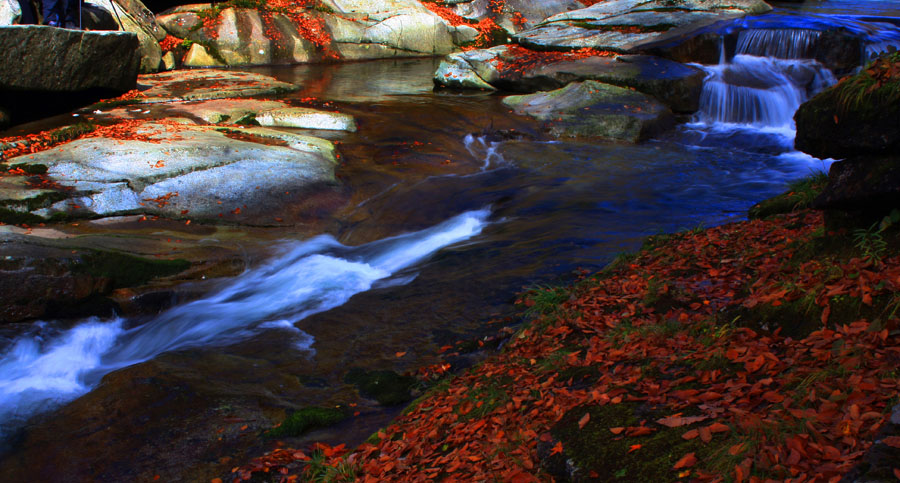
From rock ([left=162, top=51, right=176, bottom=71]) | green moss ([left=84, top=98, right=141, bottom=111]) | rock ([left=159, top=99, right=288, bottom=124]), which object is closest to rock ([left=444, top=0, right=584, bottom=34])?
rock ([left=162, top=51, right=176, bottom=71])

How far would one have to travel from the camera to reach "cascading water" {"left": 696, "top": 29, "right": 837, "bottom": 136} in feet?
51.7

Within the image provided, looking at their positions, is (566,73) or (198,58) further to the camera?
(198,58)

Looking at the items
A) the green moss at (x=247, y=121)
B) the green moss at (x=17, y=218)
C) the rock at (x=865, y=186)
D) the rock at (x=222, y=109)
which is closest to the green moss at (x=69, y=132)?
the rock at (x=222, y=109)

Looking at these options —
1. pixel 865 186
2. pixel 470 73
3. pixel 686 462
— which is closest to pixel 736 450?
pixel 686 462

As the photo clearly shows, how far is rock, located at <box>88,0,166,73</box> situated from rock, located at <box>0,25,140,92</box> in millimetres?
5598

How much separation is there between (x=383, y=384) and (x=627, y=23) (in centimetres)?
1759

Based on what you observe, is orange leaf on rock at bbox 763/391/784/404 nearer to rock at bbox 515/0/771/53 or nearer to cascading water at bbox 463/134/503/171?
cascading water at bbox 463/134/503/171

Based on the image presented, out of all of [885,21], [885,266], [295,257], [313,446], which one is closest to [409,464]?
[313,446]

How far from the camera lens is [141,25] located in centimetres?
2114

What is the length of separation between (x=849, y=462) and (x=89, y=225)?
30.6 ft

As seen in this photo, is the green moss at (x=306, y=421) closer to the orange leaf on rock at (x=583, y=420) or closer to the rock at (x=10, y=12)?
the orange leaf on rock at (x=583, y=420)

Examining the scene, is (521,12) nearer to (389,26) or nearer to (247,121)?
(389,26)

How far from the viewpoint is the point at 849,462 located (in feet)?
8.16

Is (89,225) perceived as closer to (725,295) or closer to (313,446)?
(313,446)
